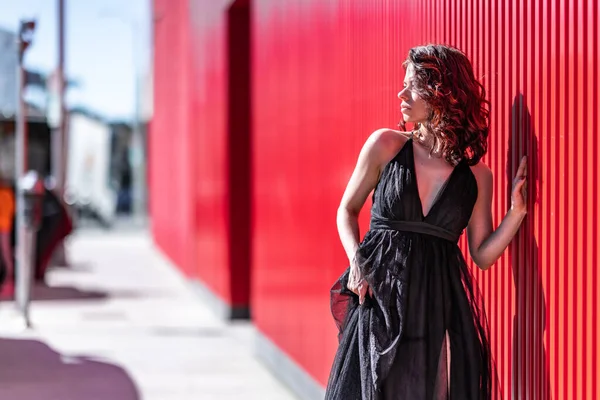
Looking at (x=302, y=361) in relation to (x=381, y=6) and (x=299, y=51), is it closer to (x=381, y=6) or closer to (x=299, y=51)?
(x=299, y=51)

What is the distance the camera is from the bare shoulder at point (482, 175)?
3914 mm

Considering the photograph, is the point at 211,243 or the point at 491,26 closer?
the point at 491,26

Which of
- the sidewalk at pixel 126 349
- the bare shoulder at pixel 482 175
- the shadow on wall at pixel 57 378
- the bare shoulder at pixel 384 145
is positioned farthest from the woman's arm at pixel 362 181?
the shadow on wall at pixel 57 378

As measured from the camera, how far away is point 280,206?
29.0 feet

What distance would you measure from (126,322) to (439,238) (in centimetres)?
873

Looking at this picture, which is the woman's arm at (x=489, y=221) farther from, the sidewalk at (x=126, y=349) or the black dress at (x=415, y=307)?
the sidewalk at (x=126, y=349)

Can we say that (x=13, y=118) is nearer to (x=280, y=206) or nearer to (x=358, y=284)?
(x=280, y=206)

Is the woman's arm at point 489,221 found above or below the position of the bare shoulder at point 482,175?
below

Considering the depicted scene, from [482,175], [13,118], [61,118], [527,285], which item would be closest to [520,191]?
[482,175]

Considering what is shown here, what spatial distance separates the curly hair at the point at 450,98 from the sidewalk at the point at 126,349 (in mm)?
4220

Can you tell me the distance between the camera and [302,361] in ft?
25.3

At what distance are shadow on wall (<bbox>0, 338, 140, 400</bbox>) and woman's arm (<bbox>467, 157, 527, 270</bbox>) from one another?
4234mm

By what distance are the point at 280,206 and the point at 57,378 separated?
2.24 m

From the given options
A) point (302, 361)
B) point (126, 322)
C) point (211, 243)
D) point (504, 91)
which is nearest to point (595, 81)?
point (504, 91)
